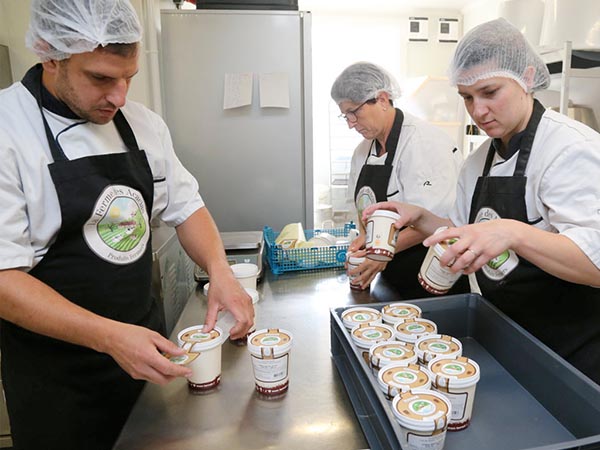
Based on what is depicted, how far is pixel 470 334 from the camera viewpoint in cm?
117

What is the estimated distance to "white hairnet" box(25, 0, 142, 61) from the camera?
0.92 m

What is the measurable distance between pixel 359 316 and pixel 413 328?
0.14 m

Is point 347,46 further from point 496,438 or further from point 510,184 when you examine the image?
point 496,438

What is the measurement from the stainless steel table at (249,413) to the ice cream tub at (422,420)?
11 centimetres

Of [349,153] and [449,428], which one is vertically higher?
[349,153]

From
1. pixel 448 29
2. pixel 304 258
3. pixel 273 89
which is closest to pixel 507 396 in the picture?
pixel 304 258

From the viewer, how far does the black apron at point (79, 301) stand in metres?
0.99

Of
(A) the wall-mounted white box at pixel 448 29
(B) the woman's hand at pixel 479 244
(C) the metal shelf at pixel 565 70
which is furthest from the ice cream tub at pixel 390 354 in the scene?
(A) the wall-mounted white box at pixel 448 29

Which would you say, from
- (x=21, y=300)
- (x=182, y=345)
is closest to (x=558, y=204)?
(x=182, y=345)

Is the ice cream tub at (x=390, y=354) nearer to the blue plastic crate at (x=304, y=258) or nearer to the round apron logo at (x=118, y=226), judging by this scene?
the round apron logo at (x=118, y=226)

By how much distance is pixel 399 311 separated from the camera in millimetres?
1093

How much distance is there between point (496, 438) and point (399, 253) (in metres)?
0.94

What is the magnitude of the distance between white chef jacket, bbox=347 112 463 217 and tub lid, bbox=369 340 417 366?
27.9 inches

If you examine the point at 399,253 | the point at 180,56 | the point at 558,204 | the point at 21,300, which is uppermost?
the point at 180,56
